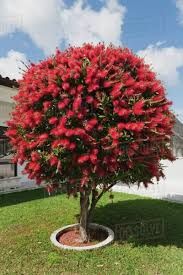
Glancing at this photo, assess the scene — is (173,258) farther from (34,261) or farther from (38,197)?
(38,197)

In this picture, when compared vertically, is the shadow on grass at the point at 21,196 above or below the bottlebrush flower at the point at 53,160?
below

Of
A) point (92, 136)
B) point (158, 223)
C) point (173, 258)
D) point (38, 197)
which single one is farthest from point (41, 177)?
point (38, 197)

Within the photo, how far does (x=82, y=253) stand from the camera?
21.1ft

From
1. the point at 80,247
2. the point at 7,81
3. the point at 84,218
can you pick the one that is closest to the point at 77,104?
the point at 84,218

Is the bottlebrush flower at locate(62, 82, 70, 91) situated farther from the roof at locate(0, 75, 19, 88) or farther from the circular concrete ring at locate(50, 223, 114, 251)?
the roof at locate(0, 75, 19, 88)

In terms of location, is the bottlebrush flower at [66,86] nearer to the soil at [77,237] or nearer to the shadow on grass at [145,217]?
the soil at [77,237]

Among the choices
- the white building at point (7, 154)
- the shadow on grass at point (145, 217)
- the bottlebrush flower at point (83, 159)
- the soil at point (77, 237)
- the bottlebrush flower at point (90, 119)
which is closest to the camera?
the bottlebrush flower at point (83, 159)

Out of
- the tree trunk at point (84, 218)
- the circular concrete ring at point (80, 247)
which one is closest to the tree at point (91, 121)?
the tree trunk at point (84, 218)

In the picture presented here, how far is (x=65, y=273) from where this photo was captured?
18.5ft

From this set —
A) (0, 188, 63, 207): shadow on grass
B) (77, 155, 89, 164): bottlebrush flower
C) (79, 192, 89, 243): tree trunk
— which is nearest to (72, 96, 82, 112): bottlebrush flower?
(77, 155, 89, 164): bottlebrush flower

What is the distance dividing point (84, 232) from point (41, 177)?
1.65m

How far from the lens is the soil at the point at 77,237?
7.08 metres

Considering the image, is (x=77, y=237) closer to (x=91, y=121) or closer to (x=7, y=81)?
(x=91, y=121)

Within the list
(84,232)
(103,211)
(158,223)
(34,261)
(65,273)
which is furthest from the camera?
(103,211)
